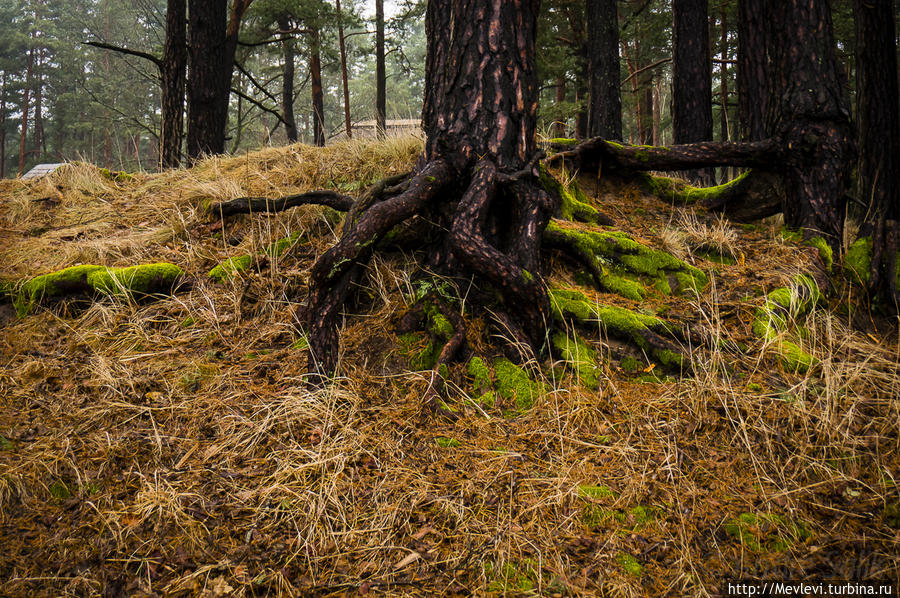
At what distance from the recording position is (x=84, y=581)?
158cm

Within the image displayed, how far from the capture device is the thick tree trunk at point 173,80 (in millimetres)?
6699

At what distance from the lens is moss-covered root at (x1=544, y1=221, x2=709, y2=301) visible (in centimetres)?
325

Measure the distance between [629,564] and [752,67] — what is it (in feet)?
20.6

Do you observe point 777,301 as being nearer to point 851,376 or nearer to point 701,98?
point 851,376

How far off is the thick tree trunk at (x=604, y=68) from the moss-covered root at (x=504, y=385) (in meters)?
6.30

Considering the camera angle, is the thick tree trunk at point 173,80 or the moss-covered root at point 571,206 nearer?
the moss-covered root at point 571,206

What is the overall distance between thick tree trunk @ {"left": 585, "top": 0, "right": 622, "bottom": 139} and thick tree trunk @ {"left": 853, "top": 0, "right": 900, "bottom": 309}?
3.16m

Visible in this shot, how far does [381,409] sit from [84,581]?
1.25 m

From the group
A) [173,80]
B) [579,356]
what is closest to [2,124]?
[173,80]

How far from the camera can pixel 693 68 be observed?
680cm

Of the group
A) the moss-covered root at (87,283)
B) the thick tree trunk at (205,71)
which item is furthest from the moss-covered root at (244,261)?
the thick tree trunk at (205,71)

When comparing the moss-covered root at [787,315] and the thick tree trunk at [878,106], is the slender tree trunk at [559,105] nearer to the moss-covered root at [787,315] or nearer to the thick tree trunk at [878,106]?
the thick tree trunk at [878,106]

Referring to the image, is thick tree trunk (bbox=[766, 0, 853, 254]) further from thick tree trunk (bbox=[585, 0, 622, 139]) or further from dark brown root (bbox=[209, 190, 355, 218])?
thick tree trunk (bbox=[585, 0, 622, 139])

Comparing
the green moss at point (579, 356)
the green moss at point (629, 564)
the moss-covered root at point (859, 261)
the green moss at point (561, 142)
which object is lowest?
the green moss at point (629, 564)
